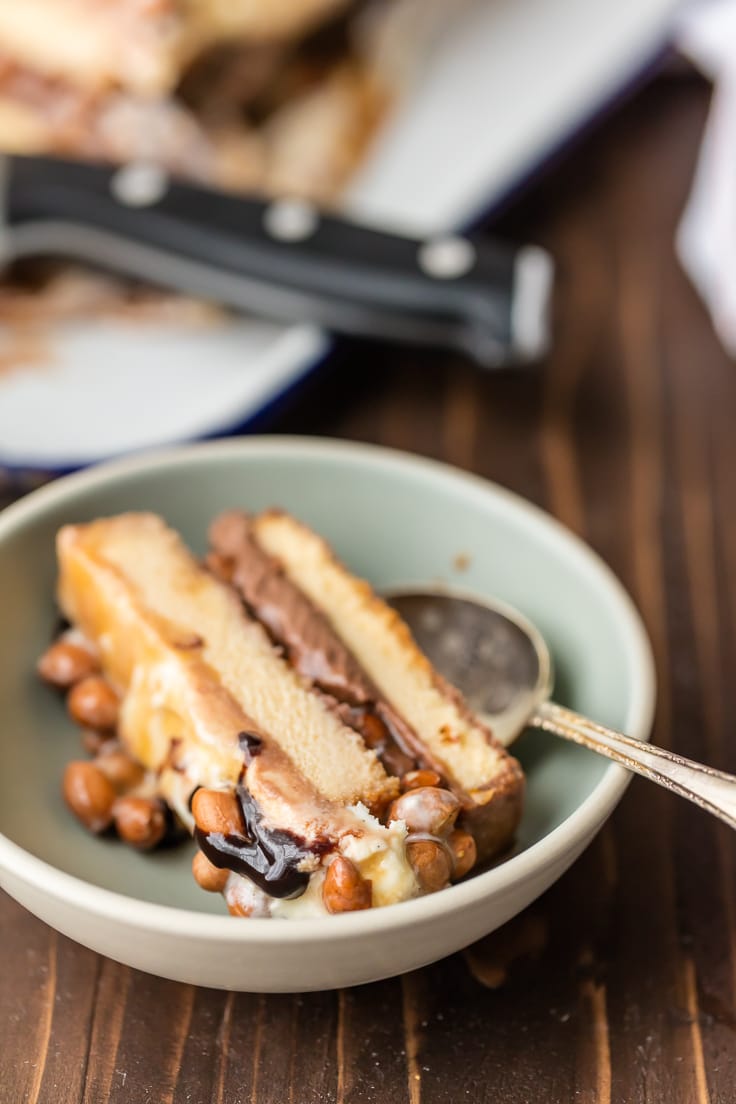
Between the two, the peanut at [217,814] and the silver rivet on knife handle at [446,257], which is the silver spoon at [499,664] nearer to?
the peanut at [217,814]

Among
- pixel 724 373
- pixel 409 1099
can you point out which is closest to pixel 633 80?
pixel 724 373

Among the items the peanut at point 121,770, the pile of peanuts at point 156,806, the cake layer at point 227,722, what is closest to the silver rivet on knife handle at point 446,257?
the cake layer at point 227,722

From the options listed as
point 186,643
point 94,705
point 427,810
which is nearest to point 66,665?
point 94,705

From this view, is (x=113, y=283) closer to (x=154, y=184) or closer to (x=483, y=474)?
(x=154, y=184)

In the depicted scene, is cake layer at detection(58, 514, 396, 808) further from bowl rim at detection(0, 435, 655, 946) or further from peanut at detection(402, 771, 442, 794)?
bowl rim at detection(0, 435, 655, 946)

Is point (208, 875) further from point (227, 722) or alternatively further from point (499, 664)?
point (499, 664)
